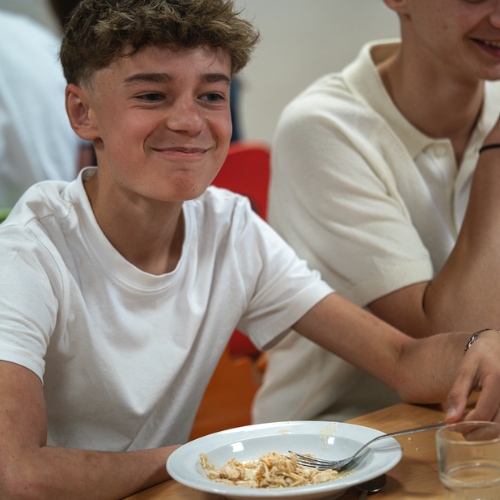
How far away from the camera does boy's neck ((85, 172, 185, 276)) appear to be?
1.06 m

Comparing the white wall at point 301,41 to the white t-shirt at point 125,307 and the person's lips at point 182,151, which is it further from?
the person's lips at point 182,151

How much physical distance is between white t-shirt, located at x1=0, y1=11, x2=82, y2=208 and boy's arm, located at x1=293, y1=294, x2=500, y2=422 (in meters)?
1.21

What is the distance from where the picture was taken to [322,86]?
1.51 metres

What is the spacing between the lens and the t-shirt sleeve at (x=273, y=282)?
1184 millimetres

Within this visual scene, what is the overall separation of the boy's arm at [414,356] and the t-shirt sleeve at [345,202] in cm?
19

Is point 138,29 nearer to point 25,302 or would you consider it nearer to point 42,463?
point 25,302

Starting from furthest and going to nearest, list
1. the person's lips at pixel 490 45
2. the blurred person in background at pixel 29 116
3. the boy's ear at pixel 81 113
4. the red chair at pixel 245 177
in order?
the blurred person in background at pixel 29 116, the red chair at pixel 245 177, the person's lips at pixel 490 45, the boy's ear at pixel 81 113

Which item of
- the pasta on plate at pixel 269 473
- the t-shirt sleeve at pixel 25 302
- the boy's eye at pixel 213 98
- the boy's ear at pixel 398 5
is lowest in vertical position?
the pasta on plate at pixel 269 473

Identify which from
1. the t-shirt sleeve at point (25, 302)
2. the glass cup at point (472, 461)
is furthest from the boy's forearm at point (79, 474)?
the glass cup at point (472, 461)

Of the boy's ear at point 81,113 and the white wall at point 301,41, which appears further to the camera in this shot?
the white wall at point 301,41

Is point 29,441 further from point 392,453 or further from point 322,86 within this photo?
point 322,86

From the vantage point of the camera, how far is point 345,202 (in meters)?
1.36

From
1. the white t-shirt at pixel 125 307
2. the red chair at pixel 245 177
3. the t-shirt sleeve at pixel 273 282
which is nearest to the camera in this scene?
the white t-shirt at pixel 125 307

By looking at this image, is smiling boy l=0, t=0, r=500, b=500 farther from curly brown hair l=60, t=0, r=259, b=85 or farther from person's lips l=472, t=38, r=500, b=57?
person's lips l=472, t=38, r=500, b=57
